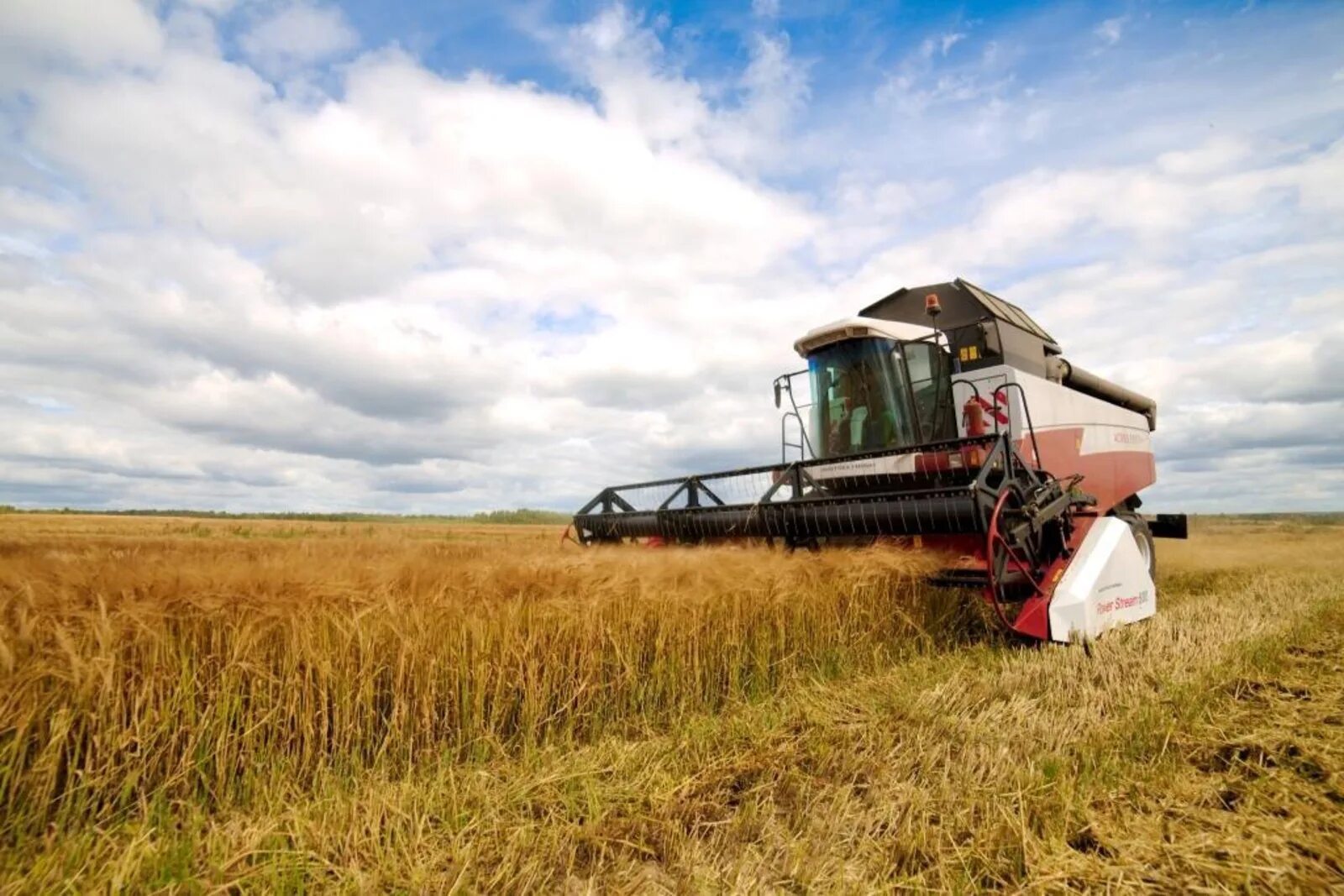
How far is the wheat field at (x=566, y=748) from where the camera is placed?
1.98m

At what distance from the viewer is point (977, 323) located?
6.91m

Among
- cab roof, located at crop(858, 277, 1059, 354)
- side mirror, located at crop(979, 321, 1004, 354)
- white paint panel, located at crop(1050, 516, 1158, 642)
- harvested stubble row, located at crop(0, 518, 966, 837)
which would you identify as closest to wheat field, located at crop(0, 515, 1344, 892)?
harvested stubble row, located at crop(0, 518, 966, 837)

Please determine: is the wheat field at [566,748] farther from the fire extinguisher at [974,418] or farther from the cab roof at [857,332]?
the cab roof at [857,332]

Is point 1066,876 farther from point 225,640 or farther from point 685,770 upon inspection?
point 225,640

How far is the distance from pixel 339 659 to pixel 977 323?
6580mm

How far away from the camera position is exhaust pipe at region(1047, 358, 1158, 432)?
322 inches

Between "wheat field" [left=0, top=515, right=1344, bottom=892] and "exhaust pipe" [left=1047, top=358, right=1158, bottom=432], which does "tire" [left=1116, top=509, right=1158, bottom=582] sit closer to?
Answer: "exhaust pipe" [left=1047, top=358, right=1158, bottom=432]

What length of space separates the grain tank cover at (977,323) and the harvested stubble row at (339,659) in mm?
3809

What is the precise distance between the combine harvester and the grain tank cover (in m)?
0.02

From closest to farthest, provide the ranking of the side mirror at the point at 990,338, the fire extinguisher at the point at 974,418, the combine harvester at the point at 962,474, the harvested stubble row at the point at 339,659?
1. the harvested stubble row at the point at 339,659
2. the combine harvester at the point at 962,474
3. the fire extinguisher at the point at 974,418
4. the side mirror at the point at 990,338

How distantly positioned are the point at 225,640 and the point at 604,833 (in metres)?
1.62

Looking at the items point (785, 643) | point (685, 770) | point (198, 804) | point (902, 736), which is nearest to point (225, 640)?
point (198, 804)

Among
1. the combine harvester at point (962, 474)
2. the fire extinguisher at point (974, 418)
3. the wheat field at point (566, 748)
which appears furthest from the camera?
the fire extinguisher at point (974, 418)

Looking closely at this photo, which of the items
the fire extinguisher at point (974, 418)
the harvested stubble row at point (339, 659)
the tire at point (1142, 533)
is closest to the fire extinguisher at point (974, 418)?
the fire extinguisher at point (974, 418)
